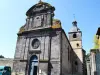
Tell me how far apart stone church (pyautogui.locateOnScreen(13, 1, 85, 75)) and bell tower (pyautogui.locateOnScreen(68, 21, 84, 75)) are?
10115mm

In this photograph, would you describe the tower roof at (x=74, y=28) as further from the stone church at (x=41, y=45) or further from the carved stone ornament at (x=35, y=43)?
the carved stone ornament at (x=35, y=43)

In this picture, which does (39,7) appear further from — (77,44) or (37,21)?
(77,44)

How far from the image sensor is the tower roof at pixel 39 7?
2288 centimetres

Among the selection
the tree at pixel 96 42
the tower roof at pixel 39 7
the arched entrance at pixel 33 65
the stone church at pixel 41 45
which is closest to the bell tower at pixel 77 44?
the stone church at pixel 41 45

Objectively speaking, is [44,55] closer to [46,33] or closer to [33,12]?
[46,33]

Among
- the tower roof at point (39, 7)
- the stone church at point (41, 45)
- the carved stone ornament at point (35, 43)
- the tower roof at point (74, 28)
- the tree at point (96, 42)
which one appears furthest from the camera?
the tower roof at point (74, 28)

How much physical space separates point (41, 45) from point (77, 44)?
15060 mm

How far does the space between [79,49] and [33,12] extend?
590 inches

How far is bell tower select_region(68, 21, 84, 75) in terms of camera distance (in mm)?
31417

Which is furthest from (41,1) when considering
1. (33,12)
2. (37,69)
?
(37,69)

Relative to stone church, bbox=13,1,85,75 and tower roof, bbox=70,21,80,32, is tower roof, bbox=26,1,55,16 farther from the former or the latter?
tower roof, bbox=70,21,80,32

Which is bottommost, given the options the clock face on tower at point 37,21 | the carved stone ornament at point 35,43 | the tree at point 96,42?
the tree at point 96,42

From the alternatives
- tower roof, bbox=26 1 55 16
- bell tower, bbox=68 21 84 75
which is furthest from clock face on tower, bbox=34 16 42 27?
bell tower, bbox=68 21 84 75

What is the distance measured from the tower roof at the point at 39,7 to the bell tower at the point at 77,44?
1378cm
